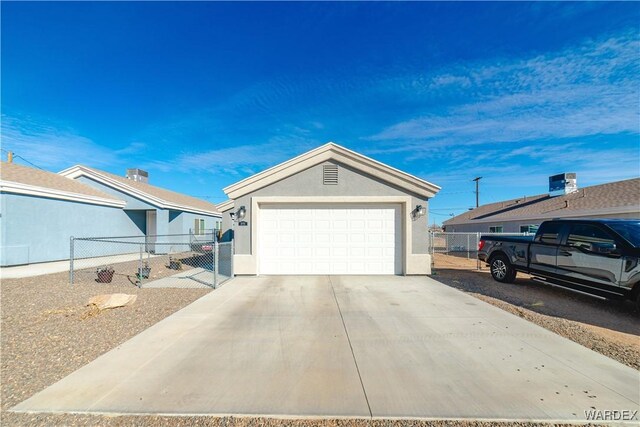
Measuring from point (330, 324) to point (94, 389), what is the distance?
3.31 m

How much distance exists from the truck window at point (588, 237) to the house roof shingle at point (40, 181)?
18.9m

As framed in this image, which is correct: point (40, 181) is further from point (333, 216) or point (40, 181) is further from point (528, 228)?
point (528, 228)

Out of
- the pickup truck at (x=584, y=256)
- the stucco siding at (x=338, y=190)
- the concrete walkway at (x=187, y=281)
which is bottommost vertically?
the concrete walkway at (x=187, y=281)

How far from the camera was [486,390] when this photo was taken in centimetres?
306

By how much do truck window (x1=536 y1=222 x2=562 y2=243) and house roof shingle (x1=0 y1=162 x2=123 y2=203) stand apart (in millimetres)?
18604

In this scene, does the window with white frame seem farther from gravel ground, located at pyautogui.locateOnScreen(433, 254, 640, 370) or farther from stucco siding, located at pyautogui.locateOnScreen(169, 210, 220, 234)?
gravel ground, located at pyautogui.locateOnScreen(433, 254, 640, 370)

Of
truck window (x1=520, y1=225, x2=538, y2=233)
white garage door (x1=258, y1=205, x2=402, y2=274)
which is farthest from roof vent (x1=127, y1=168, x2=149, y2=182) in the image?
truck window (x1=520, y1=225, x2=538, y2=233)

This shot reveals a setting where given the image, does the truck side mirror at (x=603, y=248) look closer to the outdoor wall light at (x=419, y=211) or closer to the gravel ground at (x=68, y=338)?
the gravel ground at (x=68, y=338)

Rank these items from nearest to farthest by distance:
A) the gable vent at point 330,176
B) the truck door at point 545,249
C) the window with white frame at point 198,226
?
the truck door at point 545,249 < the gable vent at point 330,176 < the window with white frame at point 198,226

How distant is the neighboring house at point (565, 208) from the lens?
14.0 metres

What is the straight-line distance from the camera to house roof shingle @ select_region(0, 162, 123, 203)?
462 inches

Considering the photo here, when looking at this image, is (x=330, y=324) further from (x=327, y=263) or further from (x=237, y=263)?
(x=237, y=263)

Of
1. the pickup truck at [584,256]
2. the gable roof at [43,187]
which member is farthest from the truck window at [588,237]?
the gable roof at [43,187]

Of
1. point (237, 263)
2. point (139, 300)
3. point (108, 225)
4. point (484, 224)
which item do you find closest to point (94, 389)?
point (139, 300)
